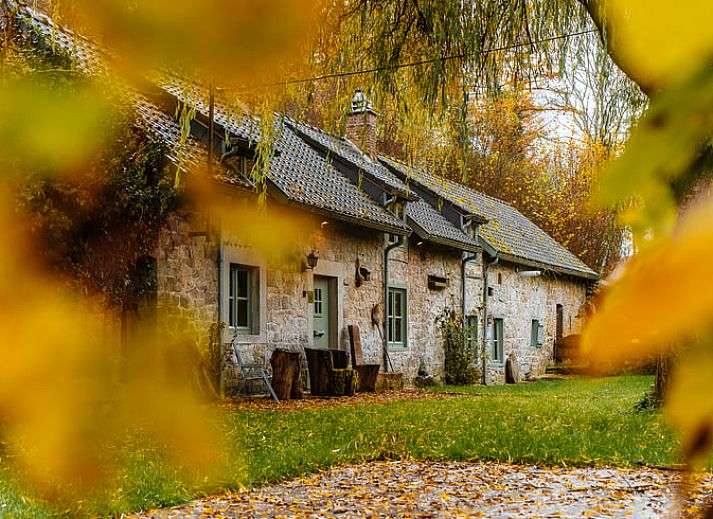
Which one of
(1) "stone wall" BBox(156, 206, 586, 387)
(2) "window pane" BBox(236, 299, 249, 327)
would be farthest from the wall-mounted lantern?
(2) "window pane" BBox(236, 299, 249, 327)

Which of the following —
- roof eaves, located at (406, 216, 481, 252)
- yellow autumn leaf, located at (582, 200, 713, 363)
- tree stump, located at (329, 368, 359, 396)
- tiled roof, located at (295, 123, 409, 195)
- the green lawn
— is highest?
tiled roof, located at (295, 123, 409, 195)

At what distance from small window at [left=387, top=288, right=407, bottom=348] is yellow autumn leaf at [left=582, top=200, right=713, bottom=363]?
13519 millimetres

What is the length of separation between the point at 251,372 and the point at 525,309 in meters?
9.44

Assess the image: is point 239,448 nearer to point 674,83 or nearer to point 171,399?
point 171,399

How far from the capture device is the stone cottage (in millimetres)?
9966

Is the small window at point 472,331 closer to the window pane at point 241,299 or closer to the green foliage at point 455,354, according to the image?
the green foliage at point 455,354

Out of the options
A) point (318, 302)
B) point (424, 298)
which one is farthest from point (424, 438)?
point (424, 298)

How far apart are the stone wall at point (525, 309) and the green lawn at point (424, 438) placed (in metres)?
7.39

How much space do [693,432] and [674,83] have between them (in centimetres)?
16

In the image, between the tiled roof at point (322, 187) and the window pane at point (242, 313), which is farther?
the window pane at point (242, 313)

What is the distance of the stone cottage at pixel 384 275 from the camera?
9966 millimetres

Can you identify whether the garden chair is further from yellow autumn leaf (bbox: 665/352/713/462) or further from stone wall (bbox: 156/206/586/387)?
yellow autumn leaf (bbox: 665/352/713/462)

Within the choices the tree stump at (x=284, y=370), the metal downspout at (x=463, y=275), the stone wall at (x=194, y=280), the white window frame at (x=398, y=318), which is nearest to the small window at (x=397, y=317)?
the white window frame at (x=398, y=318)

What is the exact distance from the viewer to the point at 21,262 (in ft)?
2.41
